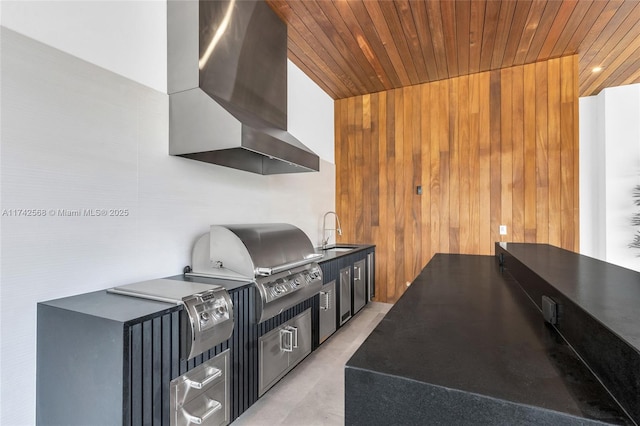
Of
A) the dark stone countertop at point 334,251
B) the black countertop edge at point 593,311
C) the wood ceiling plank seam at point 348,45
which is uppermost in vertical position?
the wood ceiling plank seam at point 348,45

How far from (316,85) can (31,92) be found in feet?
9.97

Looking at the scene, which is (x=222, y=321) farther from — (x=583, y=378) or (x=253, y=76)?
(x=253, y=76)

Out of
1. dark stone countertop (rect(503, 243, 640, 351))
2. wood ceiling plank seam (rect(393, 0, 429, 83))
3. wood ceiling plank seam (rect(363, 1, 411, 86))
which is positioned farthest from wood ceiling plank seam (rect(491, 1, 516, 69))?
dark stone countertop (rect(503, 243, 640, 351))

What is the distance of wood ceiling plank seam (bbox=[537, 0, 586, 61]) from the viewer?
240 cm

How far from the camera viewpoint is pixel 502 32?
9.12ft

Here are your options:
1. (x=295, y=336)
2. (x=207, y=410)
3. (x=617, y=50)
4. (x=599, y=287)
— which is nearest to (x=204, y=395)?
(x=207, y=410)

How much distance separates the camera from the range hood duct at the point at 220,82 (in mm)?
1821

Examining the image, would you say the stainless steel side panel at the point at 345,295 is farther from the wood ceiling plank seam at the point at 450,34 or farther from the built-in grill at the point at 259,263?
the wood ceiling plank seam at the point at 450,34

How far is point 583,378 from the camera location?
741 mm

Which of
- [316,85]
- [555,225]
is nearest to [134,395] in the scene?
[316,85]

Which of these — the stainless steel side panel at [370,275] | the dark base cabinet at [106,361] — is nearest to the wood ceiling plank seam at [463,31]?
the stainless steel side panel at [370,275]

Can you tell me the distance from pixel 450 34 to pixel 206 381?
333 centimetres

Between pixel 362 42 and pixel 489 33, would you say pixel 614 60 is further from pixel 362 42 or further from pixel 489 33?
pixel 362 42

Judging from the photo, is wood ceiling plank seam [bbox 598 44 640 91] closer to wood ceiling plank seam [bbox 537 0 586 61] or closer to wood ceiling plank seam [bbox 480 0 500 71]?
wood ceiling plank seam [bbox 537 0 586 61]
